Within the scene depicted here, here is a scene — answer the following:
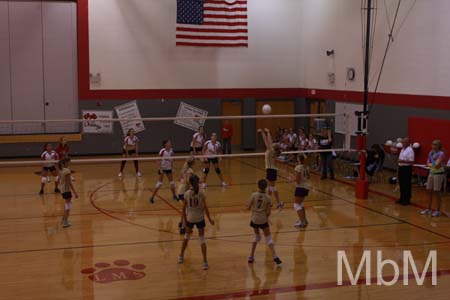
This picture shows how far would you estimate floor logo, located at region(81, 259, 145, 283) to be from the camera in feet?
37.4

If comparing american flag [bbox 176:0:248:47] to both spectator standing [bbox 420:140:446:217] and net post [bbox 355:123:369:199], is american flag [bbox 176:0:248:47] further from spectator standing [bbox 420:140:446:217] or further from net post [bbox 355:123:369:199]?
spectator standing [bbox 420:140:446:217]

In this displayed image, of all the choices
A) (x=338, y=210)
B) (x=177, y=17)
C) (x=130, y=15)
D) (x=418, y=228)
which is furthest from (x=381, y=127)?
(x=130, y=15)

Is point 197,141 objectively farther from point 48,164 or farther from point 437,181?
point 437,181

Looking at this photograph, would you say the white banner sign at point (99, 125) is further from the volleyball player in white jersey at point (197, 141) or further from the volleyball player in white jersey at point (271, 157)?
the volleyball player in white jersey at point (271, 157)

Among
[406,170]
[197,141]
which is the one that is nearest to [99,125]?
[197,141]

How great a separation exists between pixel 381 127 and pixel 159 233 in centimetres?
1257

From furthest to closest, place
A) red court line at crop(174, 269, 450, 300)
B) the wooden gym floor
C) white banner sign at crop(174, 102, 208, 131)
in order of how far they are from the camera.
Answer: white banner sign at crop(174, 102, 208, 131) → the wooden gym floor → red court line at crop(174, 269, 450, 300)

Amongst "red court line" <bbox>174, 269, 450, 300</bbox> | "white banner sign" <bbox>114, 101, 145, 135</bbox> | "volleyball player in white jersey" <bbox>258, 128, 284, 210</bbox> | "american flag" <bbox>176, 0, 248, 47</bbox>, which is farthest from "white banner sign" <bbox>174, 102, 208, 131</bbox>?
"red court line" <bbox>174, 269, 450, 300</bbox>

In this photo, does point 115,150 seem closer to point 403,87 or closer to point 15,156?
point 15,156

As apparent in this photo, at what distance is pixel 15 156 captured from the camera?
88.4 feet

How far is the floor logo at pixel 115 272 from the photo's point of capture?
448 inches

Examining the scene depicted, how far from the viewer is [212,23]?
28.5 meters

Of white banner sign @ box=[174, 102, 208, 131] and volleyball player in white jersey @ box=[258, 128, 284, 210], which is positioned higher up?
white banner sign @ box=[174, 102, 208, 131]

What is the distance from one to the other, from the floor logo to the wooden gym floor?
0.02 m
